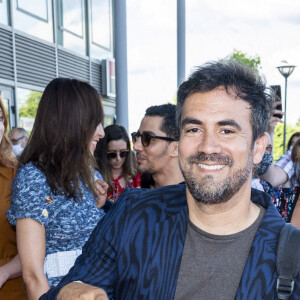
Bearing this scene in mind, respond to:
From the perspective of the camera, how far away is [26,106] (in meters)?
11.2

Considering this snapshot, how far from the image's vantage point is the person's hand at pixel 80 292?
4.92ft

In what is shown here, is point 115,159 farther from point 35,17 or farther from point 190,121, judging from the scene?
point 35,17

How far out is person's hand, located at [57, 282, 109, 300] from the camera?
1.50m

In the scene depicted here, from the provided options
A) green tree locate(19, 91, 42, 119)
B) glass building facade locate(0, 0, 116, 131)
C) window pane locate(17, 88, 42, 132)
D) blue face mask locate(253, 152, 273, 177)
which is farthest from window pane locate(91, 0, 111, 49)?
blue face mask locate(253, 152, 273, 177)

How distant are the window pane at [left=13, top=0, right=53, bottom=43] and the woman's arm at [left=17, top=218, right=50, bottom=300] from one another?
942 centimetres

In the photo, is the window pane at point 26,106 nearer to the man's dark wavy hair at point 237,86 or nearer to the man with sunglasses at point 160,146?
the man with sunglasses at point 160,146

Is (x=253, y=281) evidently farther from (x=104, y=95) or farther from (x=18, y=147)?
(x=104, y=95)

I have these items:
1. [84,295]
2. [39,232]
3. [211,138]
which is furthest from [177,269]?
[39,232]

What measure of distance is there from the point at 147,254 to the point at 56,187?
844mm

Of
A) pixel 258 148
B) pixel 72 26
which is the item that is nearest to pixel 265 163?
pixel 258 148

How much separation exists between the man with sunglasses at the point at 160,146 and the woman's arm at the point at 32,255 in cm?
133

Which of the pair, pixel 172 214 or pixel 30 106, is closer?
pixel 172 214

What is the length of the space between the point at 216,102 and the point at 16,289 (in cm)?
162

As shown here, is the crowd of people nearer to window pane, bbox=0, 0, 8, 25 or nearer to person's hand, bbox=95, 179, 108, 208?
person's hand, bbox=95, 179, 108, 208
